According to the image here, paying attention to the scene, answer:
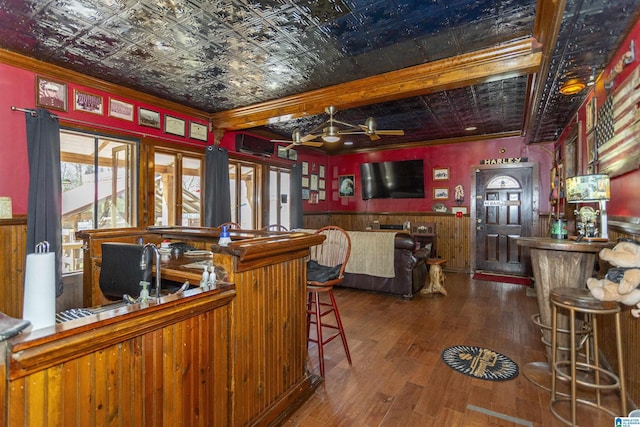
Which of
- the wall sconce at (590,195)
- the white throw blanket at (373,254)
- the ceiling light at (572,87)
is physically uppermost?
the ceiling light at (572,87)

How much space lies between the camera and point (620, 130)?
224 centimetres

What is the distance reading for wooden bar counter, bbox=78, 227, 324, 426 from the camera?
1623mm

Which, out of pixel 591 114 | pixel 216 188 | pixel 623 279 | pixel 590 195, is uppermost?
pixel 591 114

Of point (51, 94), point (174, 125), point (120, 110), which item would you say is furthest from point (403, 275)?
point (51, 94)

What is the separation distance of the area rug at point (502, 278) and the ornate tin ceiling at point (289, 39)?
9.26ft

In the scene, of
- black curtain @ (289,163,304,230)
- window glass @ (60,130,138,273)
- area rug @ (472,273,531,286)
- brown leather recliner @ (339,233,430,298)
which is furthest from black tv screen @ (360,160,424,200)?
window glass @ (60,130,138,273)

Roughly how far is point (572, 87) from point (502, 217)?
3507 millimetres

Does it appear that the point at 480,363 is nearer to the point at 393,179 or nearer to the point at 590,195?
the point at 590,195

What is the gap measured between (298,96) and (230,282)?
125 inches

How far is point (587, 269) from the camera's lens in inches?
93.5

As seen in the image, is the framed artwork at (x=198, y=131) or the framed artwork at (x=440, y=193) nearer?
the framed artwork at (x=198, y=131)

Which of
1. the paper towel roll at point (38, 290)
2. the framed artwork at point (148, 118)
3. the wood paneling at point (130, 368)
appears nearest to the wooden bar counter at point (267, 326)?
the wood paneling at point (130, 368)

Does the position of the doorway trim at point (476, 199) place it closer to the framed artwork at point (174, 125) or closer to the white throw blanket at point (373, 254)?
the white throw blanket at point (373, 254)

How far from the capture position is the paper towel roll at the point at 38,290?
977 mm
